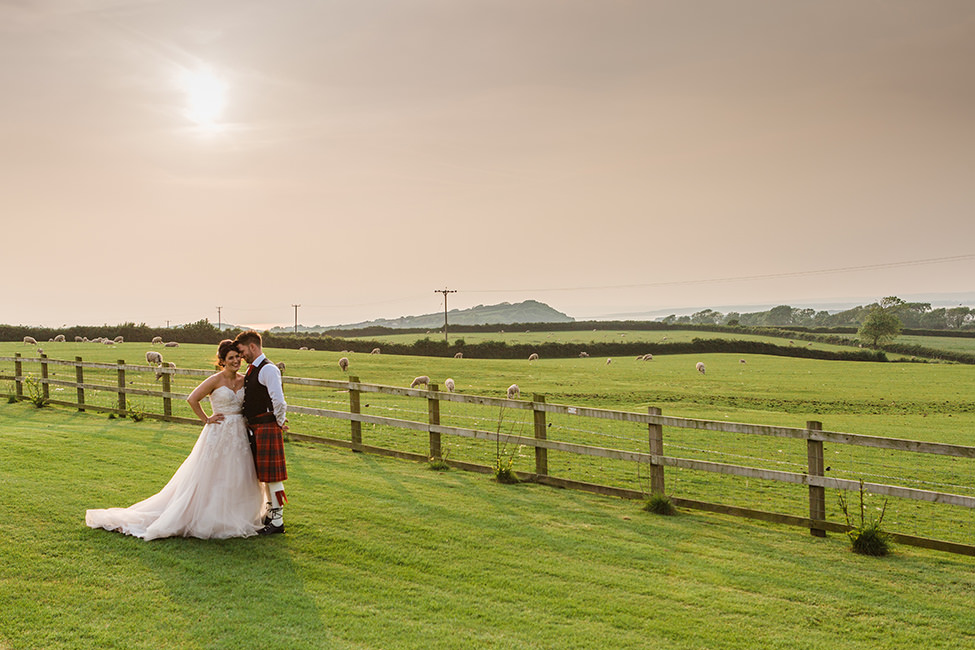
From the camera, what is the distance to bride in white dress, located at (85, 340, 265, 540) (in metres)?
7.69

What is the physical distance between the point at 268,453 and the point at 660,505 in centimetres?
561

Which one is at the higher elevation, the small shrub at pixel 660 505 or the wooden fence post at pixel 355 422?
the wooden fence post at pixel 355 422

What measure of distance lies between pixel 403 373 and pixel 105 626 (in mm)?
38203

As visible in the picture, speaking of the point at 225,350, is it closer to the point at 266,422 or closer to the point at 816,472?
the point at 266,422

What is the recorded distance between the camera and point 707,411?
91.5ft

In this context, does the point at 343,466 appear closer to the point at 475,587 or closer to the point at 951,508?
the point at 475,587

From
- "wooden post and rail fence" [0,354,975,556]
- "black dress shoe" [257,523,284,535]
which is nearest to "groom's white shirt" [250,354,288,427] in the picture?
"black dress shoe" [257,523,284,535]

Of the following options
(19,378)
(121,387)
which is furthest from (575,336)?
(121,387)

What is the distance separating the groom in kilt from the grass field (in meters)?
0.43

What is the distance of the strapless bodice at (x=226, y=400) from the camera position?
7.94 m

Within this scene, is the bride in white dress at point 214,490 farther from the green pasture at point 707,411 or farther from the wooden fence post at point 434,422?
the wooden fence post at point 434,422

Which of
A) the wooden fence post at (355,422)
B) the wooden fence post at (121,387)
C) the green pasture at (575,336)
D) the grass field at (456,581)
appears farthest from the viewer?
the green pasture at (575,336)

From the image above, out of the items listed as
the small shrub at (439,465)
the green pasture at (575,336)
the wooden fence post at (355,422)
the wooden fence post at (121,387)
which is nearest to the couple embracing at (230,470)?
the small shrub at (439,465)

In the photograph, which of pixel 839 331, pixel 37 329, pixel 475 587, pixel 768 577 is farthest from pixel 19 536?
pixel 839 331
